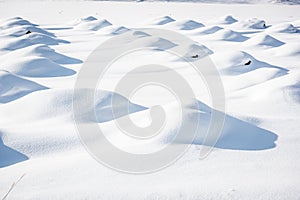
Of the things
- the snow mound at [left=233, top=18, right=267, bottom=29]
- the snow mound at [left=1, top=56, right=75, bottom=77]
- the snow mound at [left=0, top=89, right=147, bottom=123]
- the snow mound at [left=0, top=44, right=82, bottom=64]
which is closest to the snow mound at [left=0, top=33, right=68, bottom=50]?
the snow mound at [left=0, top=44, right=82, bottom=64]

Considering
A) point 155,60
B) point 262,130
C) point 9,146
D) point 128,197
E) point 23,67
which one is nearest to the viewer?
point 128,197

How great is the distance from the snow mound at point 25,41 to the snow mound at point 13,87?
4.33 m

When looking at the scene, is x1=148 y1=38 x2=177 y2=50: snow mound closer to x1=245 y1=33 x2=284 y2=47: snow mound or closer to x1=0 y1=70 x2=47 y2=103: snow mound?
x1=245 y1=33 x2=284 y2=47: snow mound

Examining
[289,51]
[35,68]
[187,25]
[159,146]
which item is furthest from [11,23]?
[159,146]

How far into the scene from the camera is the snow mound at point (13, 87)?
5.40m

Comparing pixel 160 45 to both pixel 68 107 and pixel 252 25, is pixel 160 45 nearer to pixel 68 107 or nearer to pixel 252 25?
pixel 68 107

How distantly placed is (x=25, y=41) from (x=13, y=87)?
5160 mm

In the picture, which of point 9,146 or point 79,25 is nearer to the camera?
point 9,146

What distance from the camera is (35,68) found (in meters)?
6.97

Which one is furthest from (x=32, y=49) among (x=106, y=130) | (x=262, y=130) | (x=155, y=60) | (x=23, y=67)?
(x=262, y=130)

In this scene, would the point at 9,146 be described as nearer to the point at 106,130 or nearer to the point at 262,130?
the point at 106,130

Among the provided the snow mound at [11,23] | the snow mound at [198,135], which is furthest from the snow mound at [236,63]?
the snow mound at [11,23]

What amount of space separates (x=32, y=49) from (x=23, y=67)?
1.47 metres

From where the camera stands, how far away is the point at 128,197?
8.00 ft
